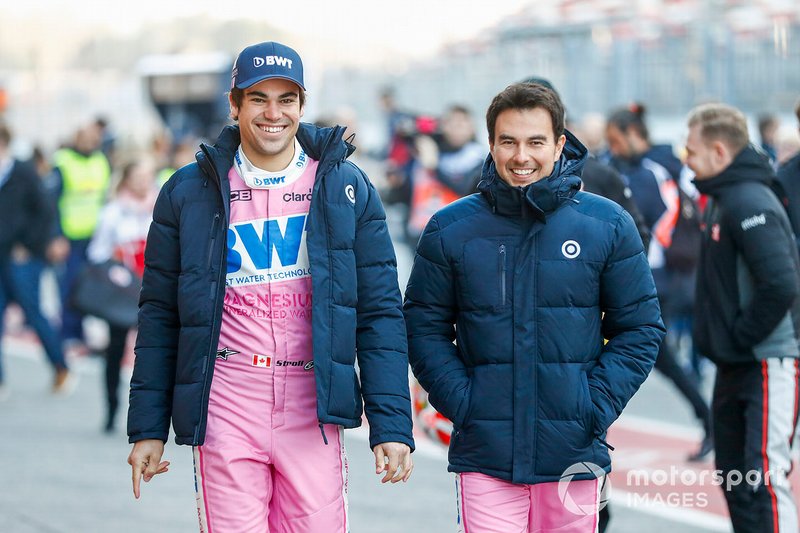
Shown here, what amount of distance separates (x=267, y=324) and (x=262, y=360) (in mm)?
108

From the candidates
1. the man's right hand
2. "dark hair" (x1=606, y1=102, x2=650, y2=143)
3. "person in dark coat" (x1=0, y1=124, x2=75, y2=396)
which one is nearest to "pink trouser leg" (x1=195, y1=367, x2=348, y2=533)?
the man's right hand

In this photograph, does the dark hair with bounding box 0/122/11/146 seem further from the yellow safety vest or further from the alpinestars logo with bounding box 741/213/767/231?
the alpinestars logo with bounding box 741/213/767/231

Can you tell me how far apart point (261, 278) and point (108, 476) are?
154 inches

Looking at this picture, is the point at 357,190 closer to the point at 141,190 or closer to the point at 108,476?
the point at 108,476

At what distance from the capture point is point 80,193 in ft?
42.4

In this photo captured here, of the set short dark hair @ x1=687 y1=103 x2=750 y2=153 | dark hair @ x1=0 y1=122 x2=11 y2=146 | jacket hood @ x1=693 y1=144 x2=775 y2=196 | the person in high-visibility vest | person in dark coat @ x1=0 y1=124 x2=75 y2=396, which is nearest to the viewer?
jacket hood @ x1=693 y1=144 x2=775 y2=196

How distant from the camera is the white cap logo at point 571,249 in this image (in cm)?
379

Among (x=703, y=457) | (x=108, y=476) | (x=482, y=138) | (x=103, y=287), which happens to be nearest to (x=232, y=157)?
(x=108, y=476)

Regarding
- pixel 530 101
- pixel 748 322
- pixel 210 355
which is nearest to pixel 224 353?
pixel 210 355

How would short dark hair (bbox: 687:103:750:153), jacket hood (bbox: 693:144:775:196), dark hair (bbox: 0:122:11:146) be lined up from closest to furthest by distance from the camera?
jacket hood (bbox: 693:144:775:196) → short dark hair (bbox: 687:103:750:153) → dark hair (bbox: 0:122:11:146)

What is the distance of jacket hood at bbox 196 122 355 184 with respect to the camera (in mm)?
3875

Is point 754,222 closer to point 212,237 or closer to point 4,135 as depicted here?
point 212,237

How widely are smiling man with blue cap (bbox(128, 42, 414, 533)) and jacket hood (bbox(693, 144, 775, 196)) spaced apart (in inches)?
72.4

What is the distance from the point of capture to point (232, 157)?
393 cm
